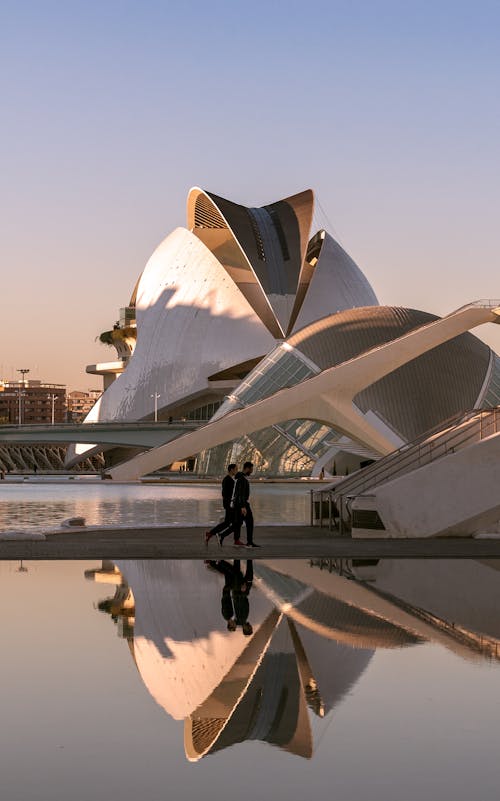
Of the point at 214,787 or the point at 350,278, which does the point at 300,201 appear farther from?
the point at 214,787

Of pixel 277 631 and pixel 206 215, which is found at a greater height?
pixel 206 215

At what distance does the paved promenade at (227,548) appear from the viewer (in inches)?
671

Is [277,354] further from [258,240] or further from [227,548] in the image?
[227,548]

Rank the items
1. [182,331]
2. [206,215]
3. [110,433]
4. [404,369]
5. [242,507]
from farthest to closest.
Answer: [182,331]
[206,215]
[110,433]
[404,369]
[242,507]

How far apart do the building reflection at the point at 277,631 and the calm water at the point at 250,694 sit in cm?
2

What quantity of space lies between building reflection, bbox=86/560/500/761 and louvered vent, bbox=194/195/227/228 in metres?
72.0

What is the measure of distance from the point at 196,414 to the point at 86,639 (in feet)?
296

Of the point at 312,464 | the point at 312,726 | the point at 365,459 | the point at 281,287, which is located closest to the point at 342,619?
the point at 312,726

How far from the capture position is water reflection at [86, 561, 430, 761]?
6.35m

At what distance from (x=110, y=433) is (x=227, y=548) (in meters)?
69.2

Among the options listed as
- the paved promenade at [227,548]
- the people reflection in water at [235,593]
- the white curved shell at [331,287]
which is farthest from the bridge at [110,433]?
Answer: the people reflection in water at [235,593]

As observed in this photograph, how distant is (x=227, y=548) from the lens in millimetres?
17953

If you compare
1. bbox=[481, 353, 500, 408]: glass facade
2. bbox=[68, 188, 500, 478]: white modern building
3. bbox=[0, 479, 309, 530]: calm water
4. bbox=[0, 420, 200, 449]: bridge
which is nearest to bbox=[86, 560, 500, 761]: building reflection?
bbox=[0, 479, 309, 530]: calm water

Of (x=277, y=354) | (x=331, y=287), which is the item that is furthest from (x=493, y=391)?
(x=331, y=287)
